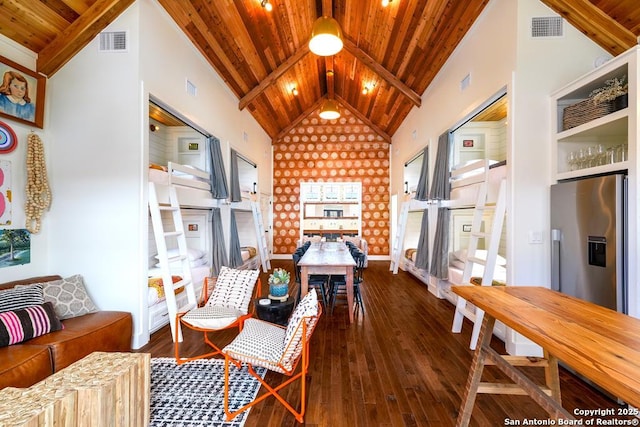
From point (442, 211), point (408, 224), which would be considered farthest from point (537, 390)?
point (408, 224)

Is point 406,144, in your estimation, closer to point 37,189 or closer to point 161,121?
point 161,121

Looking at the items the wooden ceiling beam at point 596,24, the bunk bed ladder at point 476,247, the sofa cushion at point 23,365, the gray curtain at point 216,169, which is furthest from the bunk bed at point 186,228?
the wooden ceiling beam at point 596,24

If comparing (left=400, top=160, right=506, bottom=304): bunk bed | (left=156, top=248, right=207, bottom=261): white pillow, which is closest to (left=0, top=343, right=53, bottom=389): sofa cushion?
(left=156, top=248, right=207, bottom=261): white pillow

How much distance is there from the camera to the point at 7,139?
271 centimetres

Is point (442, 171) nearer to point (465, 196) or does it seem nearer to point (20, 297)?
point (465, 196)

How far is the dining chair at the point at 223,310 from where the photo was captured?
8.61 feet

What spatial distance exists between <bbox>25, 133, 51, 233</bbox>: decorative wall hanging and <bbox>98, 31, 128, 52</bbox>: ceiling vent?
1.16m

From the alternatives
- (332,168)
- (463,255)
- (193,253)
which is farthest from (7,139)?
(332,168)

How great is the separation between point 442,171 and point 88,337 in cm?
483

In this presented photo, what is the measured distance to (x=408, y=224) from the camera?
300 inches

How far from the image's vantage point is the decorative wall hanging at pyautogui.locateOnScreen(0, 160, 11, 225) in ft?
8.77

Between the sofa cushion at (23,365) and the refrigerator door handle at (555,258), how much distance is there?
4.37 m

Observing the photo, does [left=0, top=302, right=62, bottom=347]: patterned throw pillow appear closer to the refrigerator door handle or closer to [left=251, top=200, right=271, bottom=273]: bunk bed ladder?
the refrigerator door handle

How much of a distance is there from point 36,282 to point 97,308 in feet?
1.91
